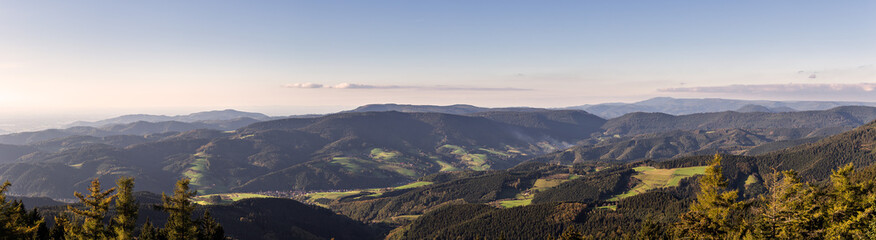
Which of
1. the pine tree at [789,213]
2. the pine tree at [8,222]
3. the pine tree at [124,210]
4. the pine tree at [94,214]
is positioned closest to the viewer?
the pine tree at [8,222]

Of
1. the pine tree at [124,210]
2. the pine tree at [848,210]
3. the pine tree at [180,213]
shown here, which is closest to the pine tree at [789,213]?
the pine tree at [848,210]

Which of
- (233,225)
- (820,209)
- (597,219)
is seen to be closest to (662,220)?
(597,219)

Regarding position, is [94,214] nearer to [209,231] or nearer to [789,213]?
[209,231]

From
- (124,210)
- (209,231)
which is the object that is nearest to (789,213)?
(209,231)

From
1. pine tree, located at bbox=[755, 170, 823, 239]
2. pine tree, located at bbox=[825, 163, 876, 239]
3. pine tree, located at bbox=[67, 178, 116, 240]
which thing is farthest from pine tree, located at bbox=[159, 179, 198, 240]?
pine tree, located at bbox=[825, 163, 876, 239]

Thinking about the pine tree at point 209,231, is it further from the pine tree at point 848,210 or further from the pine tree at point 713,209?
the pine tree at point 848,210

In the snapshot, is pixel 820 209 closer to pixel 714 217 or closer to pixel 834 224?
pixel 834 224
